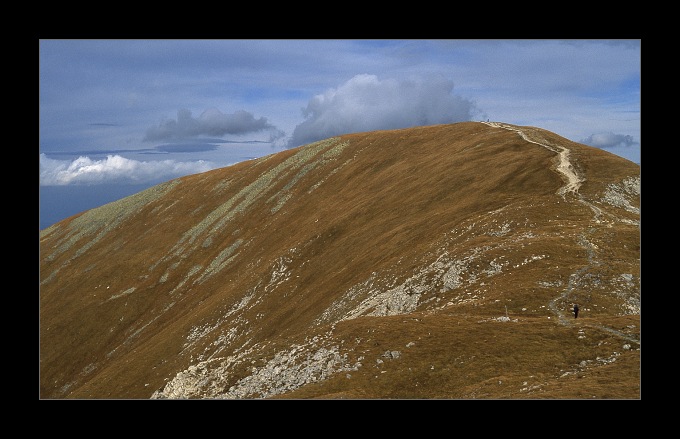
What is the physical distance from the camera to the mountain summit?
32938 mm

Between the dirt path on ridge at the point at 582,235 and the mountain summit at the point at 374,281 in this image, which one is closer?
the mountain summit at the point at 374,281

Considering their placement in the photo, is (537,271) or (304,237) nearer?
(537,271)

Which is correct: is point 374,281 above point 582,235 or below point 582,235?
below

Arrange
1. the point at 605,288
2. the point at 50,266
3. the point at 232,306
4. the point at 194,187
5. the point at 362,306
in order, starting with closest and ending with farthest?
the point at 605,288 → the point at 362,306 → the point at 232,306 → the point at 50,266 → the point at 194,187

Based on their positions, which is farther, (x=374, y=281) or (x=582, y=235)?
(x=374, y=281)

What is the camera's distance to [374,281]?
5525 centimetres

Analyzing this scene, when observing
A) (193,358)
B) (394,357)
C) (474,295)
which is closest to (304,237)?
(193,358)

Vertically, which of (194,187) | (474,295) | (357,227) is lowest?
(474,295)

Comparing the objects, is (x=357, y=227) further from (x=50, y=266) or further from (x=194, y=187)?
(x=50, y=266)

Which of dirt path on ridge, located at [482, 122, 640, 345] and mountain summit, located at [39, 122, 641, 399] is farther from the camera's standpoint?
dirt path on ridge, located at [482, 122, 640, 345]

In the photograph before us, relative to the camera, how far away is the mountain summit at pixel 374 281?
32.9 metres
